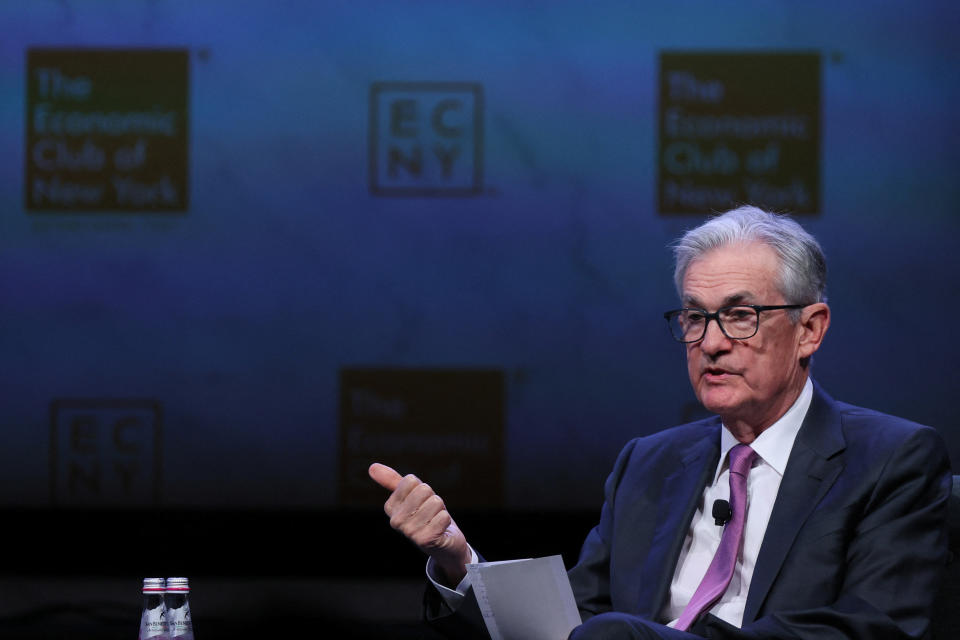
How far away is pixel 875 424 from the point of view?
6.29ft

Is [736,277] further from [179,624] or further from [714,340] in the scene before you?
[179,624]

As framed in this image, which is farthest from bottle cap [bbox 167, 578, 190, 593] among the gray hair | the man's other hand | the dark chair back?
the dark chair back

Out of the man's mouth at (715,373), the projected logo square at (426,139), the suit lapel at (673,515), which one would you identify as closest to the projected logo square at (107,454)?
the projected logo square at (426,139)

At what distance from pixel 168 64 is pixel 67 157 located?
1.40 feet

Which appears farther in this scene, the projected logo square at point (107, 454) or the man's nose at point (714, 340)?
the projected logo square at point (107, 454)

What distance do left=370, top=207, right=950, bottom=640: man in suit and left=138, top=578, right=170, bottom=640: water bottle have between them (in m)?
0.40

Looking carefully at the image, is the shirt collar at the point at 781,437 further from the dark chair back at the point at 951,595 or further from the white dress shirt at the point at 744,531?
the dark chair back at the point at 951,595

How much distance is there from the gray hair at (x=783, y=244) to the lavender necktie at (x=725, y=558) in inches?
12.1

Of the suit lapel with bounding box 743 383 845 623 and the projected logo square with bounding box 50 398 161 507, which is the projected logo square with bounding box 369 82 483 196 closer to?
the projected logo square with bounding box 50 398 161 507

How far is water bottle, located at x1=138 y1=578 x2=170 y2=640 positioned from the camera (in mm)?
1781

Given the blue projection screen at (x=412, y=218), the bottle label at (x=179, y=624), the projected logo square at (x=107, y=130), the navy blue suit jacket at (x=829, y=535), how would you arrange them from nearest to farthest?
1. the navy blue suit jacket at (x=829, y=535)
2. the bottle label at (x=179, y=624)
3. the blue projection screen at (x=412, y=218)
4. the projected logo square at (x=107, y=130)

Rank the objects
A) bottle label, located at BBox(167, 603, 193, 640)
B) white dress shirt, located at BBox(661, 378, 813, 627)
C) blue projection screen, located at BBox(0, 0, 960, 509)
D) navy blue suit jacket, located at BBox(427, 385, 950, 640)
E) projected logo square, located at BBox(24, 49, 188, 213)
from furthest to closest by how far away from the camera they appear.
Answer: projected logo square, located at BBox(24, 49, 188, 213) → blue projection screen, located at BBox(0, 0, 960, 509) → white dress shirt, located at BBox(661, 378, 813, 627) → bottle label, located at BBox(167, 603, 193, 640) → navy blue suit jacket, located at BBox(427, 385, 950, 640)

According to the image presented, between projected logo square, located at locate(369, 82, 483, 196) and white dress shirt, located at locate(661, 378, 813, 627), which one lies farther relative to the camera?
projected logo square, located at locate(369, 82, 483, 196)

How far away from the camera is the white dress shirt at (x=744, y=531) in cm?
191
